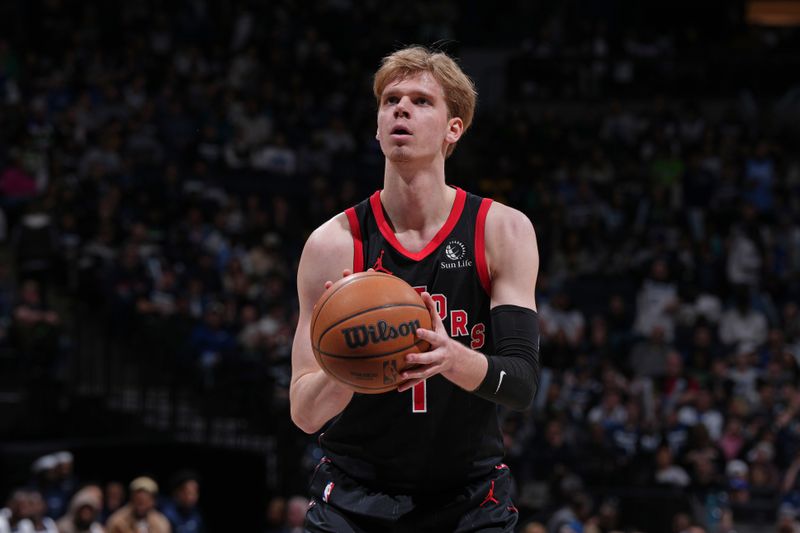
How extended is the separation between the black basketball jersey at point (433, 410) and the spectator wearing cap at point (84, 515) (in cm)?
726

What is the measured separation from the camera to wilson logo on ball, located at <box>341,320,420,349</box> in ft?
12.1

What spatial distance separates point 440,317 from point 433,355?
548mm

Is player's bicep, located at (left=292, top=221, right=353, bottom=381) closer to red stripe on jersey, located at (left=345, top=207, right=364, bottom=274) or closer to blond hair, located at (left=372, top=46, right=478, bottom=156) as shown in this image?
red stripe on jersey, located at (left=345, top=207, right=364, bottom=274)

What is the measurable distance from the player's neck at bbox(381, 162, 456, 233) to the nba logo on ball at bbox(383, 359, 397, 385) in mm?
890

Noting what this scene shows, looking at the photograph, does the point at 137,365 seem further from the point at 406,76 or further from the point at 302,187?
the point at 406,76

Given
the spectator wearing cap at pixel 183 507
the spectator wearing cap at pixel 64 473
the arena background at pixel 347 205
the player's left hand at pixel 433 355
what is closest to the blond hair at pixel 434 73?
the player's left hand at pixel 433 355

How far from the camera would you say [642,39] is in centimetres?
2277

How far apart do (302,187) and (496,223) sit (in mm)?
13693

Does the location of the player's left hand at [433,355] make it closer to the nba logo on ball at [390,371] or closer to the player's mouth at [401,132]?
the nba logo on ball at [390,371]

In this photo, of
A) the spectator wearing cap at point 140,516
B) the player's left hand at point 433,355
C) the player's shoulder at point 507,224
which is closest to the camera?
Answer: the player's left hand at point 433,355

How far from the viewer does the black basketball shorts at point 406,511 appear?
14.0 feet

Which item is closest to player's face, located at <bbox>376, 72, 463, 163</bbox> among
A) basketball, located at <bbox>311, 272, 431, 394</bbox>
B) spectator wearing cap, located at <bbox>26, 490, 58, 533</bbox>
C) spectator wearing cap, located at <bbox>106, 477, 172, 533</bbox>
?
basketball, located at <bbox>311, 272, 431, 394</bbox>

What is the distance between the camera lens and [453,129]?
4547mm

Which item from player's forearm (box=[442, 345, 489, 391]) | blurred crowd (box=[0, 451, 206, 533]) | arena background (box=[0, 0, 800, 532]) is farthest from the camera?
arena background (box=[0, 0, 800, 532])
